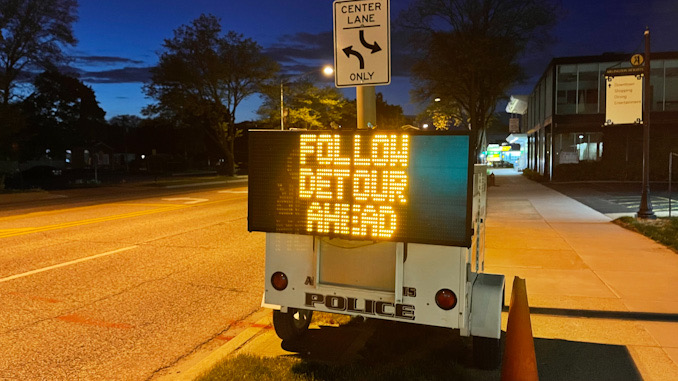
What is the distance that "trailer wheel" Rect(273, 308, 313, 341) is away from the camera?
4.93 metres

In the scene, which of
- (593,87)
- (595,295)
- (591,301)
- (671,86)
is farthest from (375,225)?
(671,86)

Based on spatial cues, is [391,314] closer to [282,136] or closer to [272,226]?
[272,226]

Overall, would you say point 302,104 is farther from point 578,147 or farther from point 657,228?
point 657,228

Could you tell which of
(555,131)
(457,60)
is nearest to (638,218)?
(457,60)

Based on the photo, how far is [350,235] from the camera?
4.09 meters

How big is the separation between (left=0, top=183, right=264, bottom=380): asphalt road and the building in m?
27.8

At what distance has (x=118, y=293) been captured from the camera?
23.9 feet

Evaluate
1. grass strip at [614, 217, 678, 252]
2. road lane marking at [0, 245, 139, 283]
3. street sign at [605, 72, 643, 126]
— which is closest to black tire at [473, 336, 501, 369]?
road lane marking at [0, 245, 139, 283]

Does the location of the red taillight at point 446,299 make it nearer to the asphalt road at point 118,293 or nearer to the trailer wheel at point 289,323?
the trailer wheel at point 289,323

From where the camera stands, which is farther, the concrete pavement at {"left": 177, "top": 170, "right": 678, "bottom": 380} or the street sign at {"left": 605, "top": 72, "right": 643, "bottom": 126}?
A: the street sign at {"left": 605, "top": 72, "right": 643, "bottom": 126}

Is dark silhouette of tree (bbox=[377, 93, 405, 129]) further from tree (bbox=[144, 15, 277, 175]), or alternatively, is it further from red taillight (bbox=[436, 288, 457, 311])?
red taillight (bbox=[436, 288, 457, 311])

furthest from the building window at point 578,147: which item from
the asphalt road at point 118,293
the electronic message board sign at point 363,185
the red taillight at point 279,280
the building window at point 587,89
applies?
the electronic message board sign at point 363,185

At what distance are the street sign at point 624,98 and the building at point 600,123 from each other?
1919 cm

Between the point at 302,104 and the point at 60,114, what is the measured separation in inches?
1165
